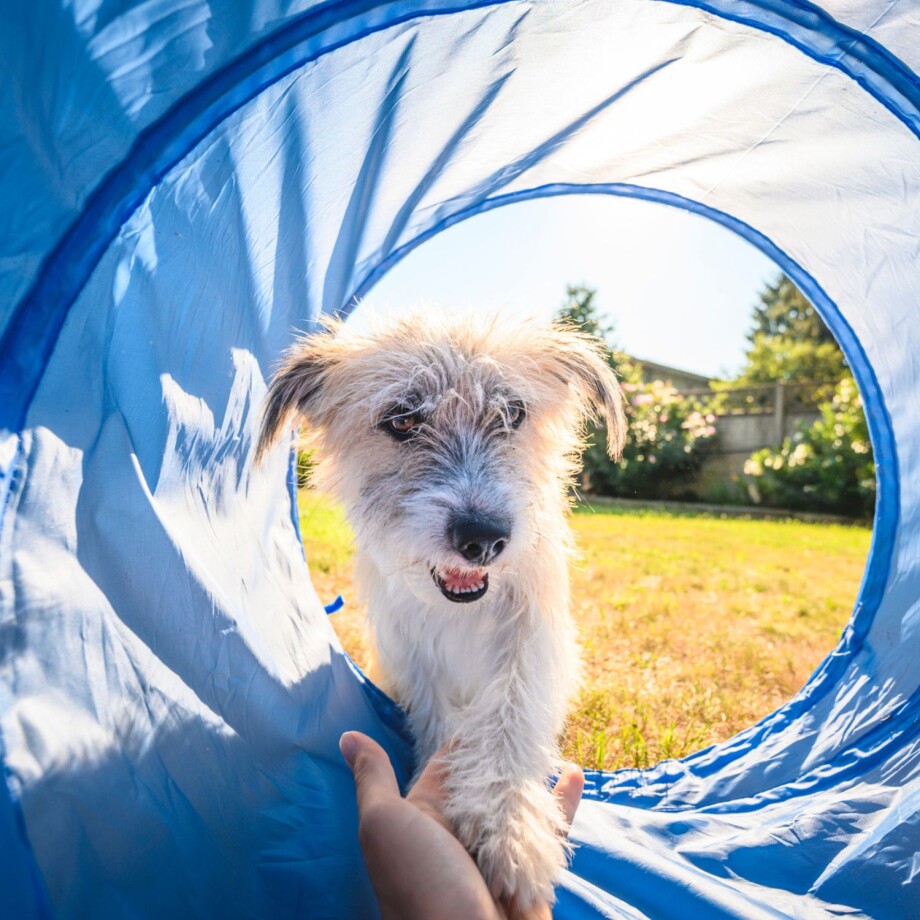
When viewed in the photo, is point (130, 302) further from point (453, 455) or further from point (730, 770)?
point (730, 770)

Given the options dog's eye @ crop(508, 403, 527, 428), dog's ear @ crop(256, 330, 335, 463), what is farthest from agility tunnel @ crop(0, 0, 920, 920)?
dog's eye @ crop(508, 403, 527, 428)

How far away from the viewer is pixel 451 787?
2.05 metres

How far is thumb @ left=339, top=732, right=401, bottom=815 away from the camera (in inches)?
71.2

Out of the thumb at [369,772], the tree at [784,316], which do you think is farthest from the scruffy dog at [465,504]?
the tree at [784,316]

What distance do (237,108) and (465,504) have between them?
4.31ft

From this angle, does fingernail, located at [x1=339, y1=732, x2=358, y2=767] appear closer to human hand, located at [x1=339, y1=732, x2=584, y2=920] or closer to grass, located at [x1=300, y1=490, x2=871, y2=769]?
human hand, located at [x1=339, y1=732, x2=584, y2=920]

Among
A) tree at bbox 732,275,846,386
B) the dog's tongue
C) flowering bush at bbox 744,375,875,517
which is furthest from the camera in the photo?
tree at bbox 732,275,846,386

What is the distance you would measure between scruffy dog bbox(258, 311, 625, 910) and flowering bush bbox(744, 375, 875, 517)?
11.4 meters

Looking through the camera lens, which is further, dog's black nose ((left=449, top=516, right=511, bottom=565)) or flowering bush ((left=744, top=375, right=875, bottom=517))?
flowering bush ((left=744, top=375, right=875, bottom=517))

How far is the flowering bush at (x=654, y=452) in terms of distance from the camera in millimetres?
14445

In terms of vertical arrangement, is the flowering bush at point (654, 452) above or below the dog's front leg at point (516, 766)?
above

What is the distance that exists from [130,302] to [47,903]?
138 cm

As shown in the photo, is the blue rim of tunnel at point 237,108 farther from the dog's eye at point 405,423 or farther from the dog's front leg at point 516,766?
the dog's front leg at point 516,766

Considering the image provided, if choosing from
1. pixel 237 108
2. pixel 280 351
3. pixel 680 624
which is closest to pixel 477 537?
pixel 237 108
